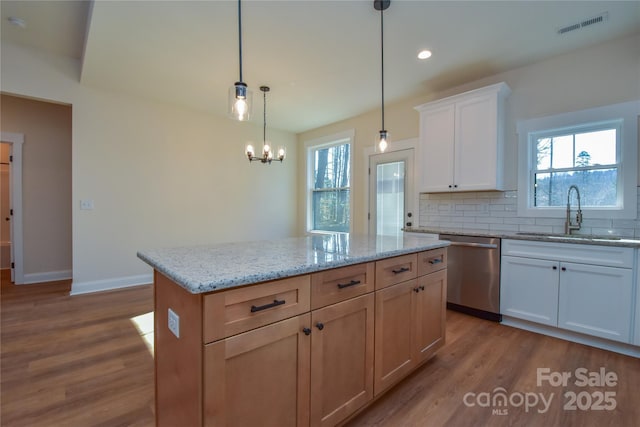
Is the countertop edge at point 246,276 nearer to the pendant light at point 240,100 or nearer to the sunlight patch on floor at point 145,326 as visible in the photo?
the pendant light at point 240,100

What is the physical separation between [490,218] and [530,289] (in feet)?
2.93

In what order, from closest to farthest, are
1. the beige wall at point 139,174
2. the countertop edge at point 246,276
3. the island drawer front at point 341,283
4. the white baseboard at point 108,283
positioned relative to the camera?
1. the countertop edge at point 246,276
2. the island drawer front at point 341,283
3. the beige wall at point 139,174
4. the white baseboard at point 108,283

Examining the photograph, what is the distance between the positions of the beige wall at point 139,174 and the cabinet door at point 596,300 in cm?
430

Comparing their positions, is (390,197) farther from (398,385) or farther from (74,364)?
(74,364)

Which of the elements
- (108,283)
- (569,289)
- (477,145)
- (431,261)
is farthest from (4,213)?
(569,289)

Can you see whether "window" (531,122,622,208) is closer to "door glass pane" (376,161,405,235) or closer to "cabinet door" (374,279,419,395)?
"door glass pane" (376,161,405,235)

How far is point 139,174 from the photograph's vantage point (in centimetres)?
409

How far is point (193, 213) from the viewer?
457 centimetres

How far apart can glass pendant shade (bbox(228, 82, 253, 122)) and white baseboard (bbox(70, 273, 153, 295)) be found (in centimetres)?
341

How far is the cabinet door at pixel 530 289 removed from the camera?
8.47 feet

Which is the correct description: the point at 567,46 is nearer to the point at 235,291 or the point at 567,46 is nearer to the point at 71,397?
the point at 235,291

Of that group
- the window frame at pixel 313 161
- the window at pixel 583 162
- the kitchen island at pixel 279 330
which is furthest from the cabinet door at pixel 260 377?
the window frame at pixel 313 161

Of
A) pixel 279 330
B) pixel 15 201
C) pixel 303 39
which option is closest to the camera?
pixel 279 330

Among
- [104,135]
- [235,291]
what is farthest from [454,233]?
[104,135]
